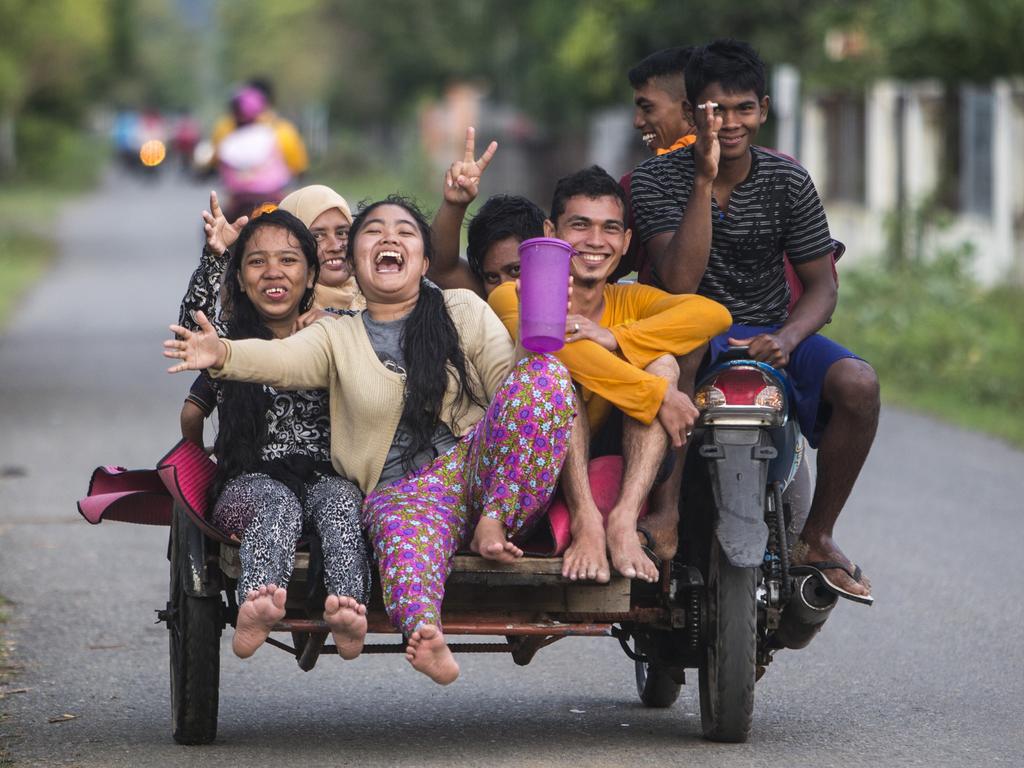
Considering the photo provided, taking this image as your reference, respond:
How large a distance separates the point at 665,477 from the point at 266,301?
4.13 feet

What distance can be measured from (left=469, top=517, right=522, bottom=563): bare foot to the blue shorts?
863 mm

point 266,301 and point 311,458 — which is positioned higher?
point 266,301

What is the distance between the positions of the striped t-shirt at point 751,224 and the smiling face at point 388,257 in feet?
2.19

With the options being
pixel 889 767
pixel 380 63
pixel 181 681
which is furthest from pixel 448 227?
pixel 380 63

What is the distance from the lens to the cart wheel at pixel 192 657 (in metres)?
5.59

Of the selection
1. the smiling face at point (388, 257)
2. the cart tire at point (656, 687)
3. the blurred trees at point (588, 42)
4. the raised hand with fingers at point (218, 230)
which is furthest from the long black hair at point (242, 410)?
the blurred trees at point (588, 42)

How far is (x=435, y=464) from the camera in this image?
18.3ft

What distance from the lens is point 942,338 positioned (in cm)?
1572

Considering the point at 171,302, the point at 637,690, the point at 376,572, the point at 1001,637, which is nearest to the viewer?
the point at 376,572

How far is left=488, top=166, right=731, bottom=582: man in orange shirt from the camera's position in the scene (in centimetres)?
537

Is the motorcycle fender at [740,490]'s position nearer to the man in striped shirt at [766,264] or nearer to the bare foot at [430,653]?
the man in striped shirt at [766,264]

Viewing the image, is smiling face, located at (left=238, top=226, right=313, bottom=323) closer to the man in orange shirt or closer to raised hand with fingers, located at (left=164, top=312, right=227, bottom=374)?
raised hand with fingers, located at (left=164, top=312, right=227, bottom=374)

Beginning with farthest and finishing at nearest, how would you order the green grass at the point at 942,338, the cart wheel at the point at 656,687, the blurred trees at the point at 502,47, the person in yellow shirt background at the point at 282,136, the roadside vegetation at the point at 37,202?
the roadside vegetation at the point at 37,202, the blurred trees at the point at 502,47, the person in yellow shirt background at the point at 282,136, the green grass at the point at 942,338, the cart wheel at the point at 656,687

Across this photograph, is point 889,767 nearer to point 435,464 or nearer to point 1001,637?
point 435,464
